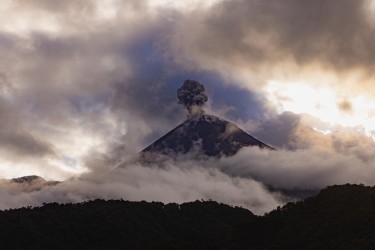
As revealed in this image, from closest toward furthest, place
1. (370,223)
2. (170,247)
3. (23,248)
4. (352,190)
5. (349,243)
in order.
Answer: (349,243) → (370,223) → (170,247) → (352,190) → (23,248)

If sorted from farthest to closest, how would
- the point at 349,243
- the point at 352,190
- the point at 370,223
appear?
the point at 352,190 < the point at 370,223 < the point at 349,243

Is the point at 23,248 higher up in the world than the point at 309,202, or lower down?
lower down

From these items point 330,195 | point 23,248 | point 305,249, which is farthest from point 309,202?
point 23,248

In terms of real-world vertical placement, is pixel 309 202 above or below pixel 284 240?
above

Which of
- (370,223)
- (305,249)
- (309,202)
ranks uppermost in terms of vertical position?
(309,202)

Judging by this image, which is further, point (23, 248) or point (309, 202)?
point (23, 248)

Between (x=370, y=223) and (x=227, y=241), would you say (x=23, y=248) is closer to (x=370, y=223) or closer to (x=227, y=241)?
(x=227, y=241)

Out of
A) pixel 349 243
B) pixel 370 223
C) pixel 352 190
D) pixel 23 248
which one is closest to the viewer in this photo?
pixel 349 243

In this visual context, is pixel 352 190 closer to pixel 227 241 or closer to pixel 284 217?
pixel 284 217

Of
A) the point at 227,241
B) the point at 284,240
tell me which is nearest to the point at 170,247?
the point at 227,241
